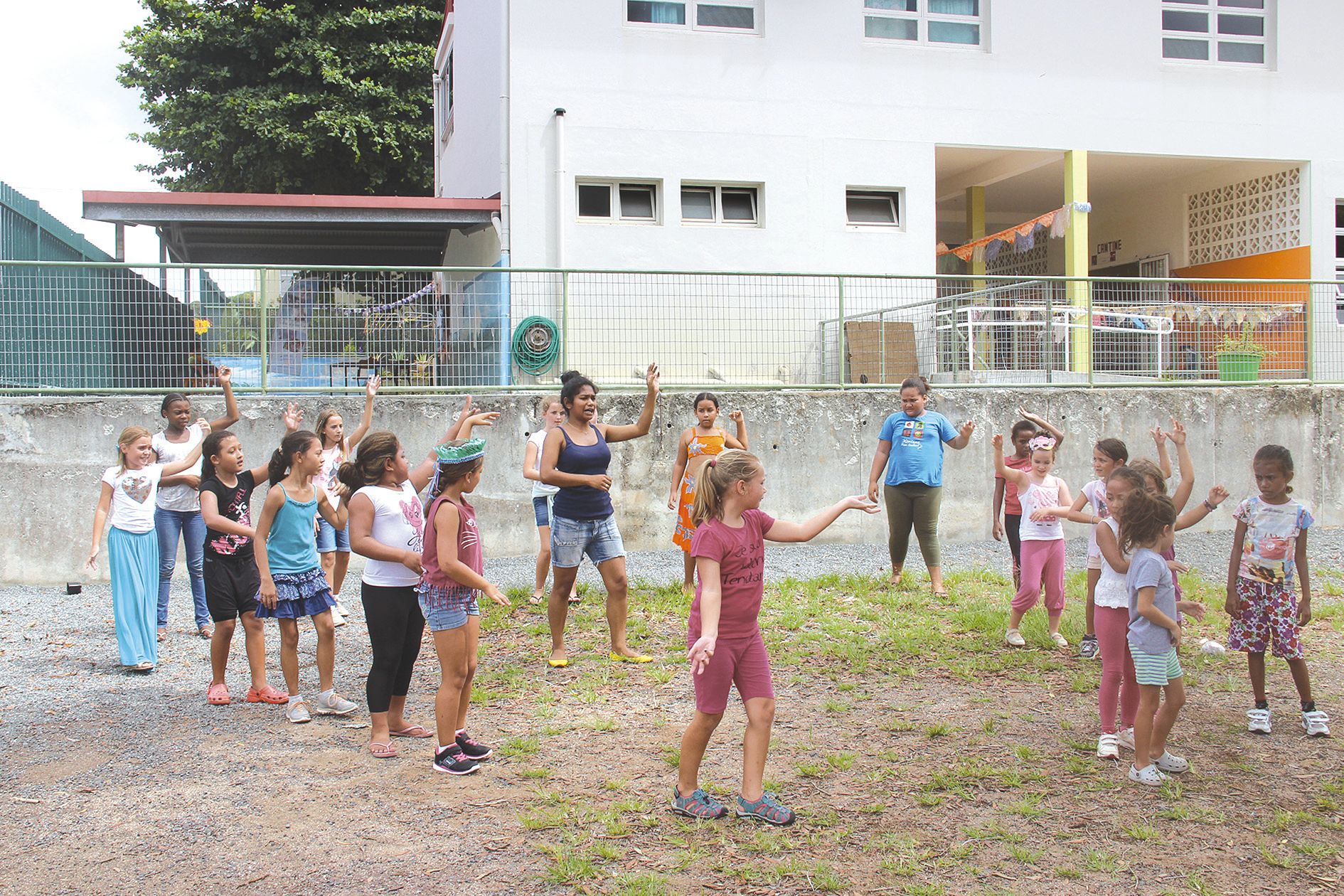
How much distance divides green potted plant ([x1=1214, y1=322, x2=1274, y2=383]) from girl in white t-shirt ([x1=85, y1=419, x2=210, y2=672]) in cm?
1137

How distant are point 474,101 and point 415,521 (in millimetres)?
13362

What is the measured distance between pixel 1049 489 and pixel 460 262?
45.1 feet

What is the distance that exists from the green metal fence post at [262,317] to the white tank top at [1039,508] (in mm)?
6990

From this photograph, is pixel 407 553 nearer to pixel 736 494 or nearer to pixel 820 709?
pixel 736 494

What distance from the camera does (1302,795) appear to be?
15.1 feet

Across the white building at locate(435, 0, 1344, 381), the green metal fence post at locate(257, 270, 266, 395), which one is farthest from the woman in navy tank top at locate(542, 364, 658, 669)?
the white building at locate(435, 0, 1344, 381)

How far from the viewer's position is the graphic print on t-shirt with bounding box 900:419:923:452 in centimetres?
875

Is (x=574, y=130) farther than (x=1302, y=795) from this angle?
Yes

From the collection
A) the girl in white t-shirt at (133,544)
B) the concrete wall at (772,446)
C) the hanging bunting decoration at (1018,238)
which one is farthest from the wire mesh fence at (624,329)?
the girl in white t-shirt at (133,544)

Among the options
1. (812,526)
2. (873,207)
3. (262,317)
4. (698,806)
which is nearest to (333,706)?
(698,806)

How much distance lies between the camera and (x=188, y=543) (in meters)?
7.82

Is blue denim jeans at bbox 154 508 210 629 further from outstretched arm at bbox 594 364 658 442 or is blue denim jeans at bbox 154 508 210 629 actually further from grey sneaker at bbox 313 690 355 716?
outstretched arm at bbox 594 364 658 442

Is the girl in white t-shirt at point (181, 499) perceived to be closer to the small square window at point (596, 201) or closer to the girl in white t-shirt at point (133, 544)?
the girl in white t-shirt at point (133, 544)

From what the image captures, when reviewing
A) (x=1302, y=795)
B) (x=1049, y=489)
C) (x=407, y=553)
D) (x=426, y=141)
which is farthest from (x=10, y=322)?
(x=426, y=141)
